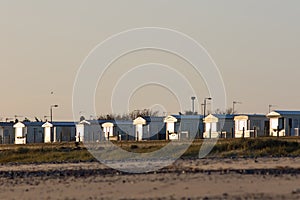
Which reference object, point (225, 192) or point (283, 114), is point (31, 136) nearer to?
point (283, 114)

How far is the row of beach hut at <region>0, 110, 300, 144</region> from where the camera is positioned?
6575cm

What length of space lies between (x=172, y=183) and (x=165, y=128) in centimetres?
5345

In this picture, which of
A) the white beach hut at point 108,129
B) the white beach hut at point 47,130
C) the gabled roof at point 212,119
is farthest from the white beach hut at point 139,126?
the white beach hut at point 47,130

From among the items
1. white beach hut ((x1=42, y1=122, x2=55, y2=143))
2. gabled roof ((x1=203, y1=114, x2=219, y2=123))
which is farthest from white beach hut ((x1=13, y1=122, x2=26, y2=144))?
gabled roof ((x1=203, y1=114, x2=219, y2=123))

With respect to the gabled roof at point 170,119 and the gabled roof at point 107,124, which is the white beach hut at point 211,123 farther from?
the gabled roof at point 107,124

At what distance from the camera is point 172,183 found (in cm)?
2200

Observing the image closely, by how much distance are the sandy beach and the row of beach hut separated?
34.0m

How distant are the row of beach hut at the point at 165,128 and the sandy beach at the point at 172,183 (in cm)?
3398

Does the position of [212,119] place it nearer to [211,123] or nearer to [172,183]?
[211,123]

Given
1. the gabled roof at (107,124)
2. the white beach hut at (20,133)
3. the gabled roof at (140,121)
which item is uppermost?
the gabled roof at (140,121)

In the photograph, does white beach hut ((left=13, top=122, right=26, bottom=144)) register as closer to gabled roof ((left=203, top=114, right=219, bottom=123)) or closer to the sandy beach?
gabled roof ((left=203, top=114, right=219, bottom=123))

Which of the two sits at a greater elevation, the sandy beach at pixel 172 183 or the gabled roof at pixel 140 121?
the gabled roof at pixel 140 121

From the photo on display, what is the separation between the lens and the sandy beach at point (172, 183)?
19.0 metres

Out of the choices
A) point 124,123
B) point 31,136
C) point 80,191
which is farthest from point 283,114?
point 80,191
